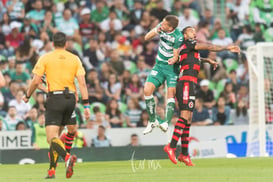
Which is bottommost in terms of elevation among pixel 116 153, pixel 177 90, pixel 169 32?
pixel 116 153

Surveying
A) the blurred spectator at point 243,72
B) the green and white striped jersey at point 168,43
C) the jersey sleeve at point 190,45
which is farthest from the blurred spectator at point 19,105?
the jersey sleeve at point 190,45

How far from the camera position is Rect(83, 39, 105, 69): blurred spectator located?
27.0 m

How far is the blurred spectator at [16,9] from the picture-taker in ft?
89.5

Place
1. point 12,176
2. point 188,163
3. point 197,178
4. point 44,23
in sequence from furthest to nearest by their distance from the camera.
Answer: point 44,23 → point 188,163 → point 12,176 → point 197,178

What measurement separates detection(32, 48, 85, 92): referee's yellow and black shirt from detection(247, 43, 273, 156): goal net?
9.98 metres

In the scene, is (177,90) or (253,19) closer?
(177,90)

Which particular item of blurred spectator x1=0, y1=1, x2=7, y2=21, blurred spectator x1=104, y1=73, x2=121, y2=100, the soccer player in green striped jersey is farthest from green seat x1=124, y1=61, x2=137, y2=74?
the soccer player in green striped jersey

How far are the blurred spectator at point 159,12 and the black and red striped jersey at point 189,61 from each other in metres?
12.2

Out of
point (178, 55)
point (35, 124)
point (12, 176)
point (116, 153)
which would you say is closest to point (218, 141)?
point (116, 153)

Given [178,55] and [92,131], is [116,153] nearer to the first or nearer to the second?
[92,131]

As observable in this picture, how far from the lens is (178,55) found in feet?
55.0

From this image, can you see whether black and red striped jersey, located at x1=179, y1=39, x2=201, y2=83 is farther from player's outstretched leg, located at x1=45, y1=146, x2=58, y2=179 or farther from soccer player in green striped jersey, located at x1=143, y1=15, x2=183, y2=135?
player's outstretched leg, located at x1=45, y1=146, x2=58, y2=179

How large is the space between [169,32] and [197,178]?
4.53 m

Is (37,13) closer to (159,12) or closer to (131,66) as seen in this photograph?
(131,66)
